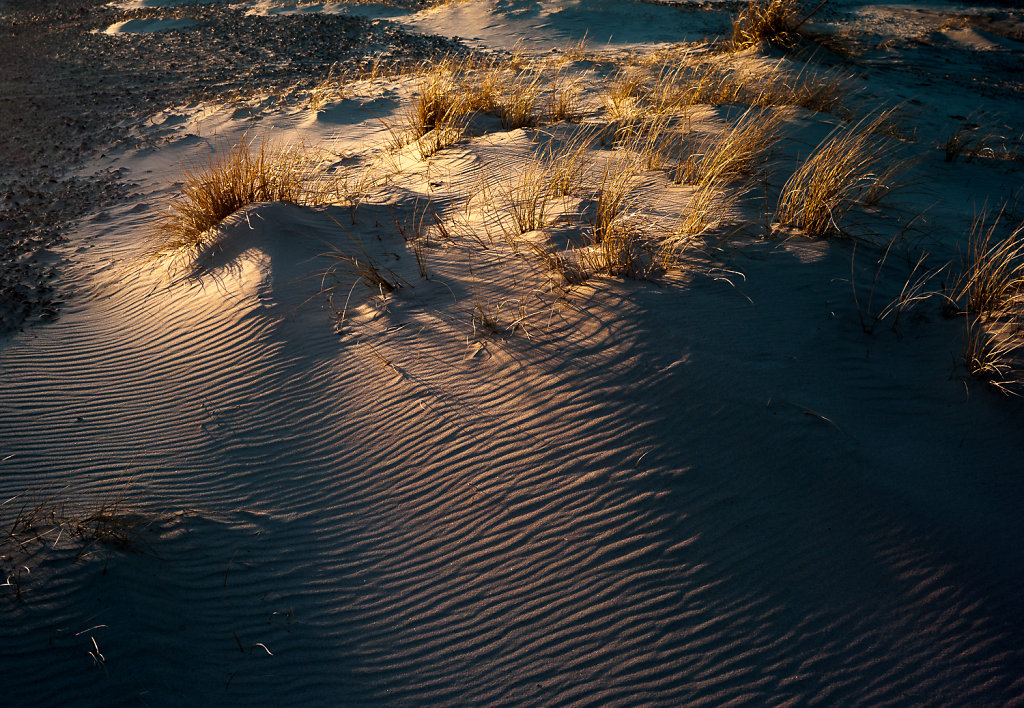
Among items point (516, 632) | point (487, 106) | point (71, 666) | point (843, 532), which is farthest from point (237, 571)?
point (487, 106)

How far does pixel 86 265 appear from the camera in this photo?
550 centimetres

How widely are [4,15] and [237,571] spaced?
79.6 ft

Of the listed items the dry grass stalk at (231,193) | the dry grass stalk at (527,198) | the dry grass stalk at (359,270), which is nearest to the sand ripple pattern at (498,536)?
the dry grass stalk at (359,270)

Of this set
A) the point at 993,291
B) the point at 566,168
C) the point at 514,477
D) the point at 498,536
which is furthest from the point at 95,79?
the point at 993,291

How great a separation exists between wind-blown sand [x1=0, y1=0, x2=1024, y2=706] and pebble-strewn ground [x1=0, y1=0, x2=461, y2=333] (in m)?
1.59

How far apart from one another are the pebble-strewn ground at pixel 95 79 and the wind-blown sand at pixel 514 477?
5.21 feet

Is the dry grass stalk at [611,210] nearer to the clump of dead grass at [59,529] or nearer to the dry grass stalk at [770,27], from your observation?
the clump of dead grass at [59,529]

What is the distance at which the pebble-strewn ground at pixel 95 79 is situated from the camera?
6.05 metres

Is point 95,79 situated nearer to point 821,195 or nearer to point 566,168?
point 566,168

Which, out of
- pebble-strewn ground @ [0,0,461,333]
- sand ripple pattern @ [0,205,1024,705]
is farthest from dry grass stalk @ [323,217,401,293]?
pebble-strewn ground @ [0,0,461,333]

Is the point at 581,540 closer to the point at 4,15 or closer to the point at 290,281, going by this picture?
the point at 290,281

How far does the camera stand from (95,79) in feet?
36.4

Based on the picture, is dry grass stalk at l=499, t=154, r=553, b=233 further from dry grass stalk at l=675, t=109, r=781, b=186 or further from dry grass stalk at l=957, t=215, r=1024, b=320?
dry grass stalk at l=957, t=215, r=1024, b=320

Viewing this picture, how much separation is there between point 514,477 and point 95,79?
1285cm
